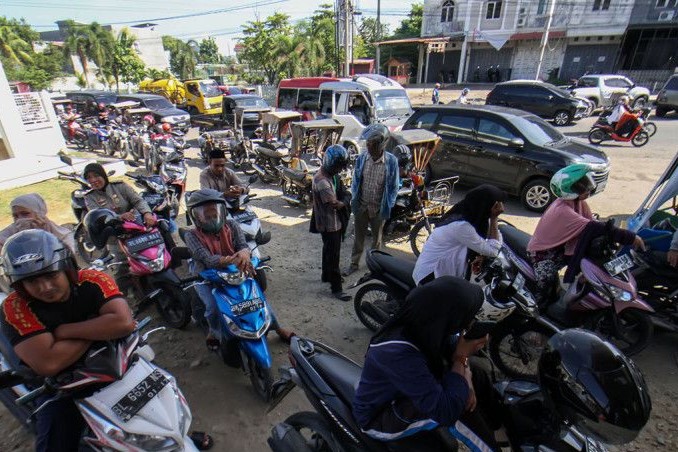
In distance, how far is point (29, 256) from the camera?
1693mm

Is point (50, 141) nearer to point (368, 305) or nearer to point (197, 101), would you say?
point (197, 101)

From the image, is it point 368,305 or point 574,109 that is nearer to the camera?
point 368,305

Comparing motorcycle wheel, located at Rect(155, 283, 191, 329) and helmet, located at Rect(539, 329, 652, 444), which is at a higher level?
helmet, located at Rect(539, 329, 652, 444)

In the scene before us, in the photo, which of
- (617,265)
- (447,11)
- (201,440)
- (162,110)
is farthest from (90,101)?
(447,11)

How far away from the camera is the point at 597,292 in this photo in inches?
122

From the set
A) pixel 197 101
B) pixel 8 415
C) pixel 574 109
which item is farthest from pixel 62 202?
pixel 574 109

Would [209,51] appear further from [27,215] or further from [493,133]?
[27,215]

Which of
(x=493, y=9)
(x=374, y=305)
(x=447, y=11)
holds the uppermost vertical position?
(x=447, y=11)

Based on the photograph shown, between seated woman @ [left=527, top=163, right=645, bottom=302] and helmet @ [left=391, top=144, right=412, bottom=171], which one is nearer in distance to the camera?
seated woman @ [left=527, top=163, right=645, bottom=302]

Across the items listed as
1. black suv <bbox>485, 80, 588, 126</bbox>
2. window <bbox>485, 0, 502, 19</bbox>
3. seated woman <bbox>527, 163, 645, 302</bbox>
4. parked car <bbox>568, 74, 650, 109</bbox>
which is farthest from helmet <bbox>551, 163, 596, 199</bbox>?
window <bbox>485, 0, 502, 19</bbox>

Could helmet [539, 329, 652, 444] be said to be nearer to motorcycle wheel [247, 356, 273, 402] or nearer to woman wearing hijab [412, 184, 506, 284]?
woman wearing hijab [412, 184, 506, 284]

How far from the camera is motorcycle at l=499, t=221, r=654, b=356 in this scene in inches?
120

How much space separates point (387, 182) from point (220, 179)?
2320mm

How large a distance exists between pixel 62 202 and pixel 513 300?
9.24m
